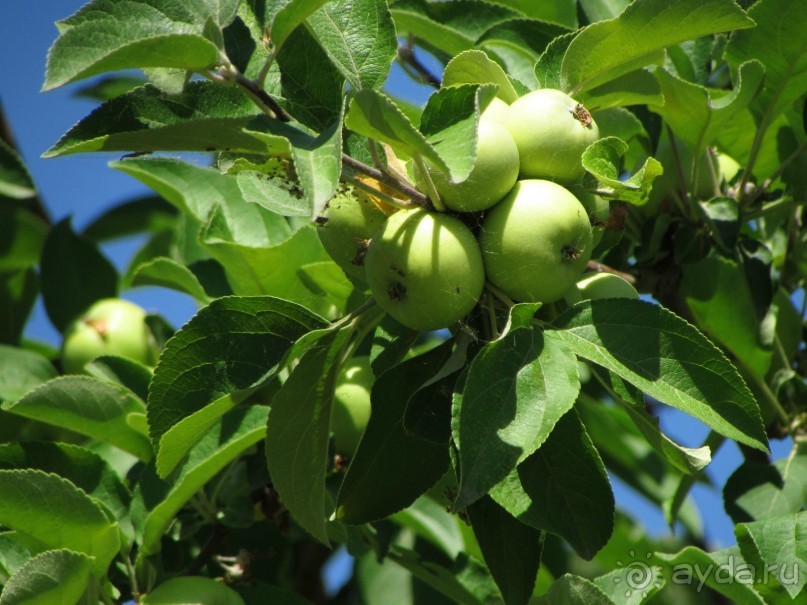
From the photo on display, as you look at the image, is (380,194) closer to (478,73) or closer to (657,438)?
(478,73)

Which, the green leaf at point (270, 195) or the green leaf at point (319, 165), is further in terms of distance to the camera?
the green leaf at point (270, 195)

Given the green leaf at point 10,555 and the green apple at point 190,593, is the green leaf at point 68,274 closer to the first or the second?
the green leaf at point 10,555

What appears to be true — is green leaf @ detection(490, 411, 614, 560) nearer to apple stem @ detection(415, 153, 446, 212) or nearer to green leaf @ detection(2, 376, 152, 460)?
apple stem @ detection(415, 153, 446, 212)

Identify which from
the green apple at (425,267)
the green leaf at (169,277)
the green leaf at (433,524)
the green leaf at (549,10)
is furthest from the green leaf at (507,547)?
the green leaf at (549,10)

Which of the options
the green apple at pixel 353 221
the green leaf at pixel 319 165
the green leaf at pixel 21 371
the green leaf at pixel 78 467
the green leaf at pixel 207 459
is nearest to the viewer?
the green leaf at pixel 319 165

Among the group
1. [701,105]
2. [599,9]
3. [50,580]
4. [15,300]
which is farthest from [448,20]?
[15,300]

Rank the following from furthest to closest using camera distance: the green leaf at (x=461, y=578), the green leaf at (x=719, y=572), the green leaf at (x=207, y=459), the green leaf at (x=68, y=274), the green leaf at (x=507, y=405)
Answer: the green leaf at (x=68, y=274) < the green leaf at (x=461, y=578) < the green leaf at (x=207, y=459) < the green leaf at (x=719, y=572) < the green leaf at (x=507, y=405)

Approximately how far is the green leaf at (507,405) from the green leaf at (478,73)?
0.37 meters

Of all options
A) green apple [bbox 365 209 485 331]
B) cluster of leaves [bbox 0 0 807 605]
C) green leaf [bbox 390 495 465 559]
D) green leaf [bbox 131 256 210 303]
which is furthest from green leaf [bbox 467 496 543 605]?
green leaf [bbox 131 256 210 303]

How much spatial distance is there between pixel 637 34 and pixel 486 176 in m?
0.37

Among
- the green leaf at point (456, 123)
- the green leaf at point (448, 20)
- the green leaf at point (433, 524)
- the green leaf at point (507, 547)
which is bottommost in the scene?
the green leaf at point (433, 524)

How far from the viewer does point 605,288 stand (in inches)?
60.4

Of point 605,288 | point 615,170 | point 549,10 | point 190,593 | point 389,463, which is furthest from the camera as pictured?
point 549,10

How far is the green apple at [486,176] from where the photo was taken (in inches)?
48.6
